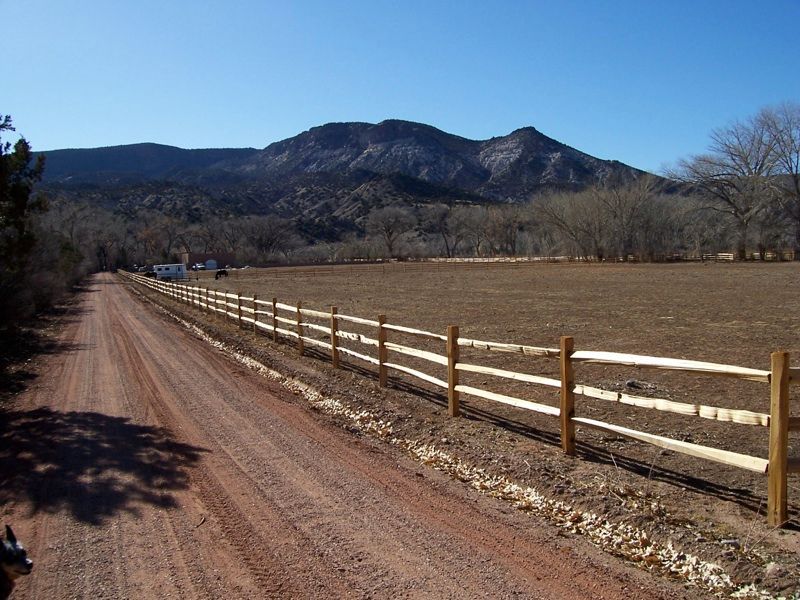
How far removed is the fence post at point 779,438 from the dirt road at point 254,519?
1.18 meters

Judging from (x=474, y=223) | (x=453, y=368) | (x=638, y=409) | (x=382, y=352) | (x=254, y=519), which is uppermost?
(x=474, y=223)

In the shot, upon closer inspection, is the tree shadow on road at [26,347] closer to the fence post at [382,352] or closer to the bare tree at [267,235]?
the fence post at [382,352]

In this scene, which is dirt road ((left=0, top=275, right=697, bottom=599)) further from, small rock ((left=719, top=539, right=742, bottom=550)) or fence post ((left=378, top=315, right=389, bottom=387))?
fence post ((left=378, top=315, right=389, bottom=387))

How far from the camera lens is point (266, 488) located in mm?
5883

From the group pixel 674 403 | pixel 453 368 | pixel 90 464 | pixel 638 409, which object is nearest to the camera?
pixel 674 403

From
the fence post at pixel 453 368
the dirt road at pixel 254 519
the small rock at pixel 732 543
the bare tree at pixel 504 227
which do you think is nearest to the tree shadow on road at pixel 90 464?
the dirt road at pixel 254 519

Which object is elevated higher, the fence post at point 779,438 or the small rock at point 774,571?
the fence post at point 779,438

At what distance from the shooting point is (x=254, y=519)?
17.0ft

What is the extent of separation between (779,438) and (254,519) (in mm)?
3970

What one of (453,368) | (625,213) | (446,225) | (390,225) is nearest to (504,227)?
(446,225)

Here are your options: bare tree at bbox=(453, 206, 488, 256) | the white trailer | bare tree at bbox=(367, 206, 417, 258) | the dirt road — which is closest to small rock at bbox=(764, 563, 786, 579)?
the dirt road

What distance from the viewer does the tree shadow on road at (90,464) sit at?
18.6ft

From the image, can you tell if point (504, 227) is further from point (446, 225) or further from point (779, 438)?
point (779, 438)

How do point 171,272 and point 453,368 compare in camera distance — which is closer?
point 453,368
